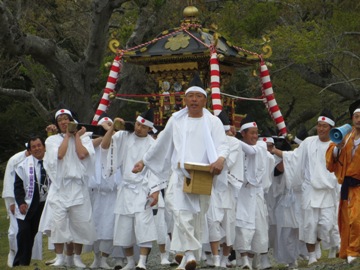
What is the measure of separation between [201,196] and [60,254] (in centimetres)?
281

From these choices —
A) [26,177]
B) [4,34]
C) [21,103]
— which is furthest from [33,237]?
[21,103]

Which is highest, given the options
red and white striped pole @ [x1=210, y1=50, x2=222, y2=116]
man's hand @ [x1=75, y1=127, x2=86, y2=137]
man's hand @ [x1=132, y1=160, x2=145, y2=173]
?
red and white striped pole @ [x1=210, y1=50, x2=222, y2=116]

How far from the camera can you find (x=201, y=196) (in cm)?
1272

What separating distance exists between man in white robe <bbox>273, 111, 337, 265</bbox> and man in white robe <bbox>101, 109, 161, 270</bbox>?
2.52 m

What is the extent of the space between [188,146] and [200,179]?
64 centimetres

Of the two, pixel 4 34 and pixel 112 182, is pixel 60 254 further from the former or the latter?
pixel 4 34

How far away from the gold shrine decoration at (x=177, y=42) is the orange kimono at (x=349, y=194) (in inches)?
286

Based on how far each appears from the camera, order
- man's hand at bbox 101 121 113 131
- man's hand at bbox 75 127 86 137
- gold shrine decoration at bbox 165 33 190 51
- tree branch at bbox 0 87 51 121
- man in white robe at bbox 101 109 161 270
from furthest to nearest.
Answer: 1. tree branch at bbox 0 87 51 121
2. gold shrine decoration at bbox 165 33 190 51
3. man's hand at bbox 101 121 113 131
4. man's hand at bbox 75 127 86 137
5. man in white robe at bbox 101 109 161 270

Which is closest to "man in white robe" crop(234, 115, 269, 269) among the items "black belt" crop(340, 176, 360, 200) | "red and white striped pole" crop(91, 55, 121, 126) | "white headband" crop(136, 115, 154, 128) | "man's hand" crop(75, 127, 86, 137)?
"white headband" crop(136, 115, 154, 128)

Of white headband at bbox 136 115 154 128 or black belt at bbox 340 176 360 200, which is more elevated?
white headband at bbox 136 115 154 128

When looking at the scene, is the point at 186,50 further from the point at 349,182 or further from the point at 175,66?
the point at 349,182

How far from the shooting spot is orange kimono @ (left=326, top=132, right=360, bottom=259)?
12.7m

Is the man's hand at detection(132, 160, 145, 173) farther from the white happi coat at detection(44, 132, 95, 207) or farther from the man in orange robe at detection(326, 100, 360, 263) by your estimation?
the man in orange robe at detection(326, 100, 360, 263)

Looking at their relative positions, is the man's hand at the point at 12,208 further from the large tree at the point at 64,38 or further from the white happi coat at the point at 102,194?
the large tree at the point at 64,38
